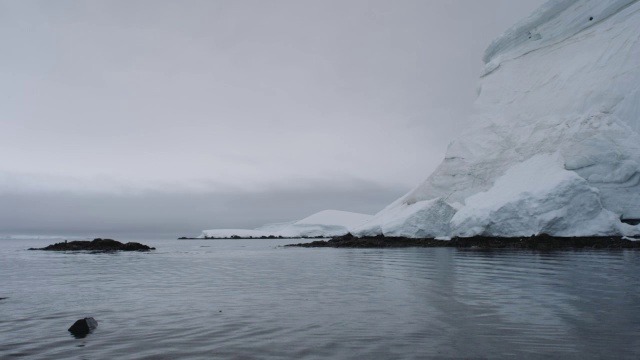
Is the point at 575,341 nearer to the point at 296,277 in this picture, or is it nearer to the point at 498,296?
the point at 498,296

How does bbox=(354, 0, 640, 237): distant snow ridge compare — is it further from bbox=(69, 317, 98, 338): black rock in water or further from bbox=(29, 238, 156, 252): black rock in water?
bbox=(69, 317, 98, 338): black rock in water

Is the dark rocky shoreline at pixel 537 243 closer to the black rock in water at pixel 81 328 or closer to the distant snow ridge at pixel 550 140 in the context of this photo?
the distant snow ridge at pixel 550 140

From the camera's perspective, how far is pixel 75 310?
956 centimetres

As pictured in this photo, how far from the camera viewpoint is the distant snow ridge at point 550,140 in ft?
120

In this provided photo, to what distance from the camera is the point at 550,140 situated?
146 ft

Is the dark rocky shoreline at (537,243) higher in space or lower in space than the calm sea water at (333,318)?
higher

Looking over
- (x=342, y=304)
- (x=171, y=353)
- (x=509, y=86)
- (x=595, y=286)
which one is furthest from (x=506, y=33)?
(x=171, y=353)

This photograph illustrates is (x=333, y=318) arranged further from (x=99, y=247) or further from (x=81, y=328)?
(x=99, y=247)

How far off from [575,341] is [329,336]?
3.65m

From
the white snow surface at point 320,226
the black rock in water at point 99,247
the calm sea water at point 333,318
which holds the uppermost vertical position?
the white snow surface at point 320,226

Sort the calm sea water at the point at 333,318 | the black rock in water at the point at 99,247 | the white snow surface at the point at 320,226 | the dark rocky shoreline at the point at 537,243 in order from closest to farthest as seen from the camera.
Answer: the calm sea water at the point at 333,318 < the dark rocky shoreline at the point at 537,243 < the black rock in water at the point at 99,247 < the white snow surface at the point at 320,226

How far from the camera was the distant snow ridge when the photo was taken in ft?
120

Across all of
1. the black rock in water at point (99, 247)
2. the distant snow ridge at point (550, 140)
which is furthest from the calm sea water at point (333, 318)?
the black rock in water at point (99, 247)

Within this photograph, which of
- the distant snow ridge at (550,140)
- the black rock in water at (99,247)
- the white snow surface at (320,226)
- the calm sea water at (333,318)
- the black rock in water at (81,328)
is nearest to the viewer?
the calm sea water at (333,318)
